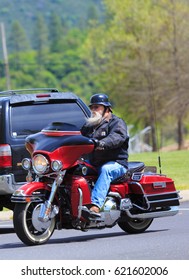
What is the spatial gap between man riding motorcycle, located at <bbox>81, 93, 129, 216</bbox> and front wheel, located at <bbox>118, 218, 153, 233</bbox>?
2.71 feet

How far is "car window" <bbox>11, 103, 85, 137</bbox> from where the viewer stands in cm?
1498

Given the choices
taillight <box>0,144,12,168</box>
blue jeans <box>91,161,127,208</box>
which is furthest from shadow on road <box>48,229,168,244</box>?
taillight <box>0,144,12,168</box>

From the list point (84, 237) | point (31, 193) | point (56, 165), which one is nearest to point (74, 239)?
point (84, 237)

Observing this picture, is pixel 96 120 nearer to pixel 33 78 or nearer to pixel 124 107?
pixel 124 107

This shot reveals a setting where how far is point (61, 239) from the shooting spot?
12914mm

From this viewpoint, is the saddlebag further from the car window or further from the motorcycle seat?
the car window

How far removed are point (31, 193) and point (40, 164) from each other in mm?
349

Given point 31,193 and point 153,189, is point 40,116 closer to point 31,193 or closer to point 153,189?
point 153,189

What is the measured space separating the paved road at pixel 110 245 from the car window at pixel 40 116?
161cm

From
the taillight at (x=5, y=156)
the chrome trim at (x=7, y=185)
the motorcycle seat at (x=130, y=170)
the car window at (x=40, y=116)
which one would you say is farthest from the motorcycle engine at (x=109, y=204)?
the car window at (x=40, y=116)

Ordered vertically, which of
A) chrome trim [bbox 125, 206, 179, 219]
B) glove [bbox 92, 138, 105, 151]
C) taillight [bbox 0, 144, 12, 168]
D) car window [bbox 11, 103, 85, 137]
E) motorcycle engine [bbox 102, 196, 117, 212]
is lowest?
chrome trim [bbox 125, 206, 179, 219]

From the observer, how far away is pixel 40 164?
11773 millimetres

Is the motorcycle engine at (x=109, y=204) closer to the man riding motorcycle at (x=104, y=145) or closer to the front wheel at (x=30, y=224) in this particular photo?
the man riding motorcycle at (x=104, y=145)

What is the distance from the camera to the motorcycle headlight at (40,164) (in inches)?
463
